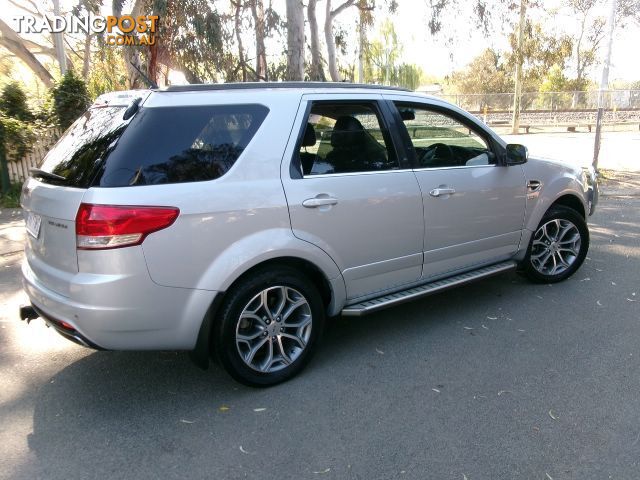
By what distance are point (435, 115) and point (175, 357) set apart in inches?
108

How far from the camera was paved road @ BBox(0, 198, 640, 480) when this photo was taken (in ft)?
8.50

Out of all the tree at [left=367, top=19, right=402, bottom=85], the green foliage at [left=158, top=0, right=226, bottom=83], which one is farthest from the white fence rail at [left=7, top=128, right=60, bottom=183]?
the tree at [left=367, top=19, right=402, bottom=85]

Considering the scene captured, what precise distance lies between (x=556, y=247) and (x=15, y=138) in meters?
9.25

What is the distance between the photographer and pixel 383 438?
2783 millimetres

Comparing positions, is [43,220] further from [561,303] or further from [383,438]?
[561,303]

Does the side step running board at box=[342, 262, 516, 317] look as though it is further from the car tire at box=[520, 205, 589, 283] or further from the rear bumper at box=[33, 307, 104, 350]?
the rear bumper at box=[33, 307, 104, 350]

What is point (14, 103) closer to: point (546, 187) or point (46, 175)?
point (46, 175)

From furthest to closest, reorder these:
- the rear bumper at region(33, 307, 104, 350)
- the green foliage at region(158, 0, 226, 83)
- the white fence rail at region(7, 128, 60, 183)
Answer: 1. the green foliage at region(158, 0, 226, 83)
2. the white fence rail at region(7, 128, 60, 183)
3. the rear bumper at region(33, 307, 104, 350)

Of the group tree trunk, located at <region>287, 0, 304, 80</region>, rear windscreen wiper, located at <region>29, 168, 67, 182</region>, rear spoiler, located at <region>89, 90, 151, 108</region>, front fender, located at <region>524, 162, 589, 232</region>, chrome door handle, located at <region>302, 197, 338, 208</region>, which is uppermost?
tree trunk, located at <region>287, 0, 304, 80</region>

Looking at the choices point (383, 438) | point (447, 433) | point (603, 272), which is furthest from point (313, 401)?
point (603, 272)

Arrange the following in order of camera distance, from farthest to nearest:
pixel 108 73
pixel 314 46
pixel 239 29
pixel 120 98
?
1. pixel 108 73
2. pixel 314 46
3. pixel 239 29
4. pixel 120 98

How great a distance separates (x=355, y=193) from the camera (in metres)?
3.48

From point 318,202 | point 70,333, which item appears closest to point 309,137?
point 318,202

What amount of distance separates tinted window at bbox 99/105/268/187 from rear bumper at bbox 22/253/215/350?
54 cm
